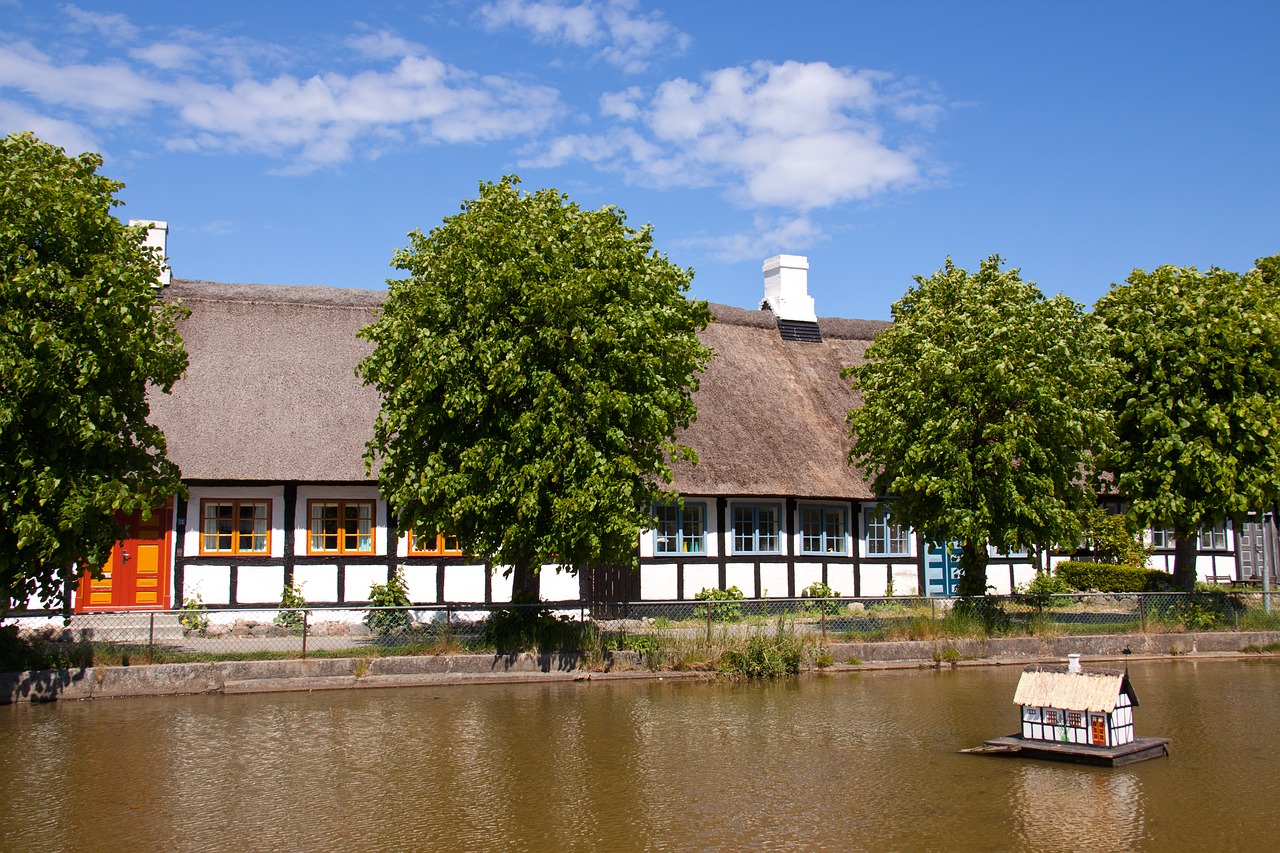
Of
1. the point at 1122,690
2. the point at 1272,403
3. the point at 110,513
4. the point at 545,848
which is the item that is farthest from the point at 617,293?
the point at 1272,403

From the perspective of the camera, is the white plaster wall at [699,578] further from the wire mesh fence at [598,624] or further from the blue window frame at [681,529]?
the wire mesh fence at [598,624]

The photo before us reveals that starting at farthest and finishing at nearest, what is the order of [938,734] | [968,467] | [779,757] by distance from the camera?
[968,467]
[938,734]
[779,757]

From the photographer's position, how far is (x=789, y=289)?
98.7 ft

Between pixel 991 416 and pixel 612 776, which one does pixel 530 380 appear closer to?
pixel 612 776

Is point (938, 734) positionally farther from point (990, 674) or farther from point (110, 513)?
point (110, 513)

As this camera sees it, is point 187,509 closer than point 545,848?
No

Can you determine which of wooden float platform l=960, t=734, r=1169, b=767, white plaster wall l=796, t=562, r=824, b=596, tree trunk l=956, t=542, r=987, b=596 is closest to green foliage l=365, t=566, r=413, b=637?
white plaster wall l=796, t=562, r=824, b=596

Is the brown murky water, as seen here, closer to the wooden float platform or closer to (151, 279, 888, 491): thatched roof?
the wooden float platform

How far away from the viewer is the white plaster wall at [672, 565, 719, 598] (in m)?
22.8

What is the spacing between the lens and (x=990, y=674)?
1709cm

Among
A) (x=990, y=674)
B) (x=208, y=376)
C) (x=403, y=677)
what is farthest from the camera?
(x=208, y=376)

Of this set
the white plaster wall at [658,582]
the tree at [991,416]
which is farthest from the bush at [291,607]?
the tree at [991,416]

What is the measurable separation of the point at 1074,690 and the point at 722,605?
32.1ft

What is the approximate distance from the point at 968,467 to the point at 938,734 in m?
7.44
